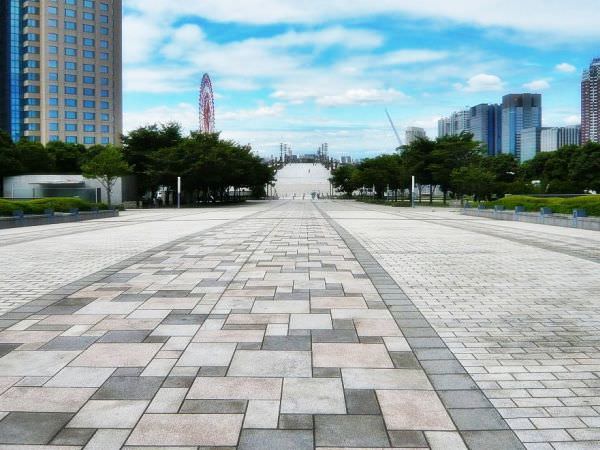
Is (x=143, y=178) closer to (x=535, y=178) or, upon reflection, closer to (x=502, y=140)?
(x=535, y=178)

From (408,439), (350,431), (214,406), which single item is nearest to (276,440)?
(350,431)

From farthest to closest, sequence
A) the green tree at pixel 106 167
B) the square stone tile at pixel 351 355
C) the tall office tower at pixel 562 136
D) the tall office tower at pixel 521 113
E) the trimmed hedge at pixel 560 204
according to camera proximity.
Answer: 1. the tall office tower at pixel 521 113
2. the tall office tower at pixel 562 136
3. the green tree at pixel 106 167
4. the trimmed hedge at pixel 560 204
5. the square stone tile at pixel 351 355

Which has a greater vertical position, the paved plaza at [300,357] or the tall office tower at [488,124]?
the tall office tower at [488,124]

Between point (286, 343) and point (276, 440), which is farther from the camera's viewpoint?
point (286, 343)

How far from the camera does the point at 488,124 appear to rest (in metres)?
184

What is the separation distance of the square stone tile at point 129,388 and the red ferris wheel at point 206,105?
69.7 meters

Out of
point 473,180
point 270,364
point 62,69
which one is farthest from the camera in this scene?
point 62,69

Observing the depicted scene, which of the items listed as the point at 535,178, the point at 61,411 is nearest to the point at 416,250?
the point at 61,411

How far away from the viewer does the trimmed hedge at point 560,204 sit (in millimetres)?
21969

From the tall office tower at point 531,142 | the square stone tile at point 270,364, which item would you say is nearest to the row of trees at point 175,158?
the square stone tile at point 270,364

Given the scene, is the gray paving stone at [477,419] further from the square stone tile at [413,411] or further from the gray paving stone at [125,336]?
the gray paving stone at [125,336]

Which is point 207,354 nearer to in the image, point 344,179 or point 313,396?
point 313,396

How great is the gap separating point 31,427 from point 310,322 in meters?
3.14

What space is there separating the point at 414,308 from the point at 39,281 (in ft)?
19.0
